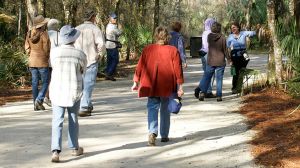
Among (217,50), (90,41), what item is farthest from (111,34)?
(90,41)

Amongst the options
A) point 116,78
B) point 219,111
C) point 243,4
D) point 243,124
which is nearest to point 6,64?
point 116,78

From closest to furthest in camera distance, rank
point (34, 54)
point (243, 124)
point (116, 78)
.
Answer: point (243, 124)
point (34, 54)
point (116, 78)

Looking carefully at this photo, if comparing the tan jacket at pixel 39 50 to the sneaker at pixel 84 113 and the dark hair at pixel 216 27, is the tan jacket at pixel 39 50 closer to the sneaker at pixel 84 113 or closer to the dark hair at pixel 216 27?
the sneaker at pixel 84 113

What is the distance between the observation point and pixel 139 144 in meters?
7.97

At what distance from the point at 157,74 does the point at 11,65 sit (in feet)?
32.0

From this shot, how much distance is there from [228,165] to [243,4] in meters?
40.9

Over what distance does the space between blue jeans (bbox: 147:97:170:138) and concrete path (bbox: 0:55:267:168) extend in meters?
0.23

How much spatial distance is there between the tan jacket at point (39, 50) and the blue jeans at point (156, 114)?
378 cm

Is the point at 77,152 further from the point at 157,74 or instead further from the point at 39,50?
the point at 39,50

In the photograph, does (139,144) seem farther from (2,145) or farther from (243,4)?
(243,4)

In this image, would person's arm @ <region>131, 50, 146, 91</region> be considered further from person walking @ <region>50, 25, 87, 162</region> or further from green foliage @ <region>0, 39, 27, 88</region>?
green foliage @ <region>0, 39, 27, 88</region>

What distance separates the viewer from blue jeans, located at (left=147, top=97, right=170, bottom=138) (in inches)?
307

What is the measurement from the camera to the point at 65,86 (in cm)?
694

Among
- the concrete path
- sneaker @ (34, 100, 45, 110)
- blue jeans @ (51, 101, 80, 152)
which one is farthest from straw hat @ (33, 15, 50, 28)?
blue jeans @ (51, 101, 80, 152)
